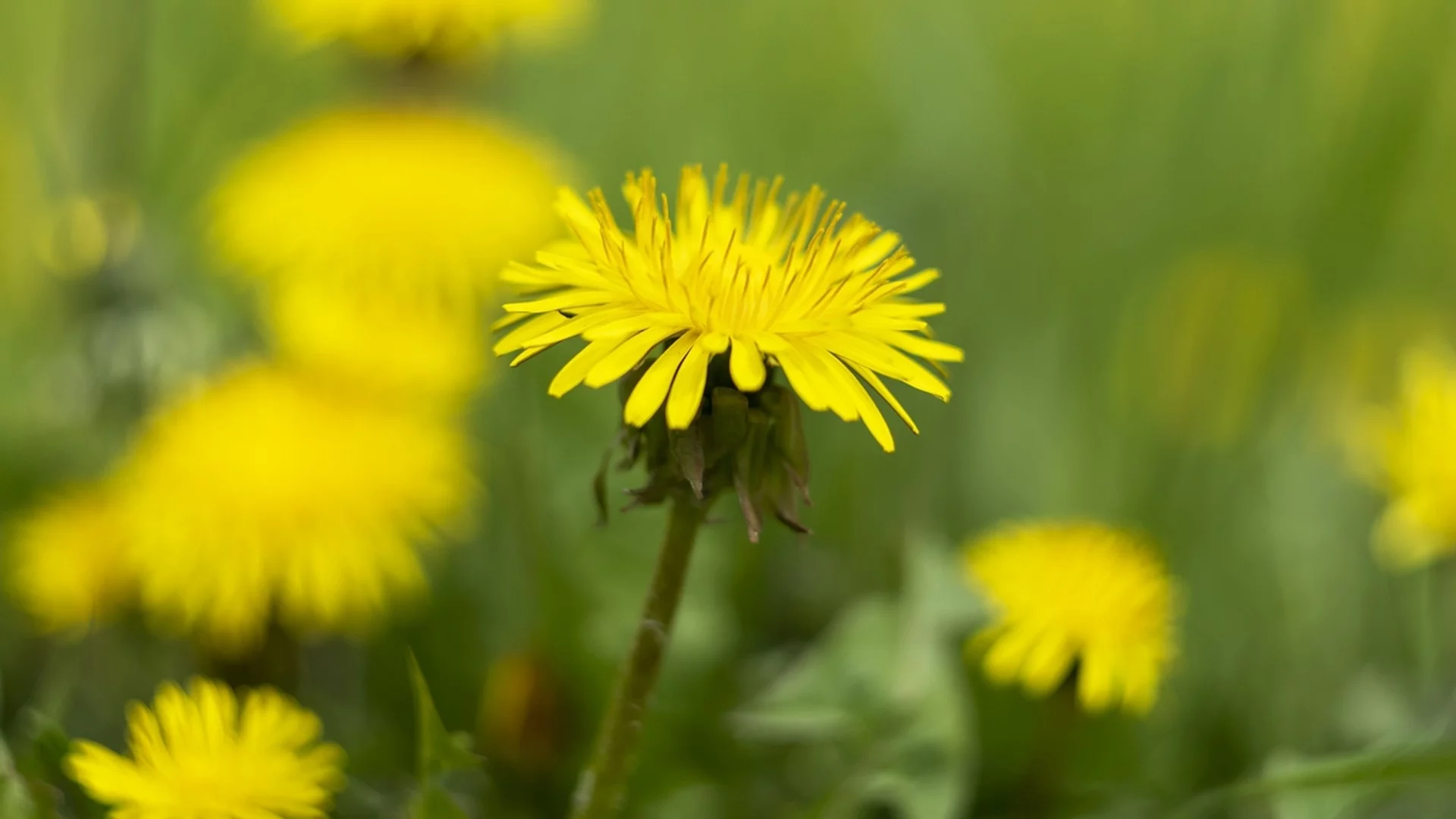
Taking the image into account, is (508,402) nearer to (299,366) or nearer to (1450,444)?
(299,366)

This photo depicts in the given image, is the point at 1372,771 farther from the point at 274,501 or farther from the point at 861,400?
the point at 274,501

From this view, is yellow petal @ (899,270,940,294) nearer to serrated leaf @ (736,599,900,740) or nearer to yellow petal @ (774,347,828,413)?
yellow petal @ (774,347,828,413)

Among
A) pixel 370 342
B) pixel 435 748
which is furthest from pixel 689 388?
pixel 370 342

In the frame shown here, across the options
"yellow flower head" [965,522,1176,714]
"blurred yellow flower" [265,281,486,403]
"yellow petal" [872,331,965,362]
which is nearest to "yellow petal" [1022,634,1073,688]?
"yellow flower head" [965,522,1176,714]

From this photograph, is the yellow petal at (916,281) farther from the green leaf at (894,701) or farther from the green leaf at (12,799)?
the green leaf at (12,799)

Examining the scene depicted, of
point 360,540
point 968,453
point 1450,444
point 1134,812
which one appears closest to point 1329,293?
point 968,453
